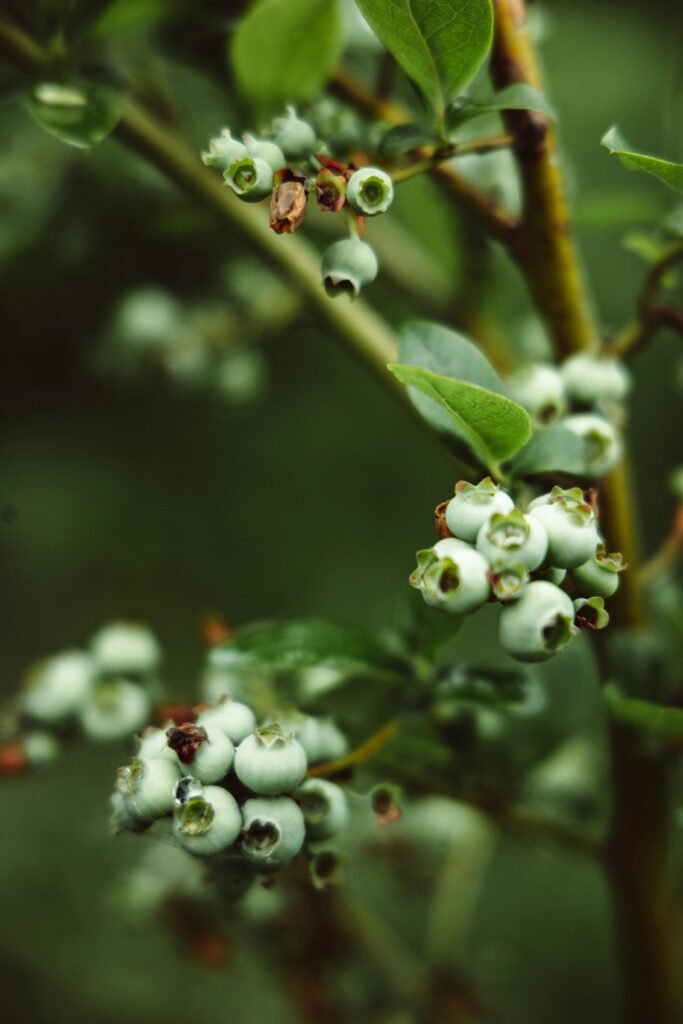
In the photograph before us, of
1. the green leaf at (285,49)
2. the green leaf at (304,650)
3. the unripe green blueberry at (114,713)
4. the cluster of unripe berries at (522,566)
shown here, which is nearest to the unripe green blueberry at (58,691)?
the unripe green blueberry at (114,713)

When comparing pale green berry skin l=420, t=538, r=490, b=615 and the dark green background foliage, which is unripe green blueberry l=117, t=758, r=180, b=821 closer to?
pale green berry skin l=420, t=538, r=490, b=615

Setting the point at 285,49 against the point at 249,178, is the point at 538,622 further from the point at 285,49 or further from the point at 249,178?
the point at 285,49

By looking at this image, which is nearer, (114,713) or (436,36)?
(436,36)

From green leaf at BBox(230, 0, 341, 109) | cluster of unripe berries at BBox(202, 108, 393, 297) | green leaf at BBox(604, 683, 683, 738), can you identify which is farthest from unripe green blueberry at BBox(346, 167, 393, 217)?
green leaf at BBox(604, 683, 683, 738)

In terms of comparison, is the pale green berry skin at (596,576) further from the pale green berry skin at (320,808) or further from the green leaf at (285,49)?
the green leaf at (285,49)

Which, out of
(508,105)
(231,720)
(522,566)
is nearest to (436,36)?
(508,105)
